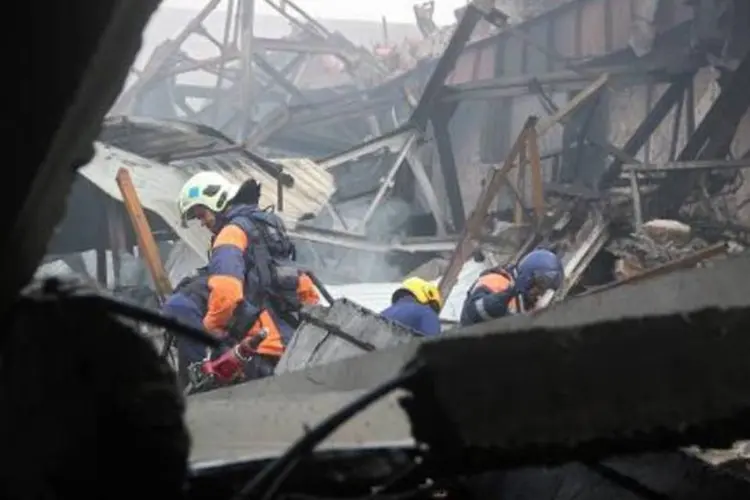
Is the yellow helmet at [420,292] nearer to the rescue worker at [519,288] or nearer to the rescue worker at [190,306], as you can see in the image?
the rescue worker at [519,288]

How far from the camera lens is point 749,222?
11773mm

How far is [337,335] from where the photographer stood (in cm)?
536

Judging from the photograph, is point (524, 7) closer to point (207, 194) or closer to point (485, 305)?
point (485, 305)

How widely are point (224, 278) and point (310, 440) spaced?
431cm

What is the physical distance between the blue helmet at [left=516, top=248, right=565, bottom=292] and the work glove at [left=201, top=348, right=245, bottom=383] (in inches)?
76.4

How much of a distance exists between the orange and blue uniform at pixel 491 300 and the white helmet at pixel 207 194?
155 centimetres

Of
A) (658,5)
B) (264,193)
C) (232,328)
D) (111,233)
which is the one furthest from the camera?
(658,5)

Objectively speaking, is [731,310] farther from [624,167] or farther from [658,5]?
[658,5]

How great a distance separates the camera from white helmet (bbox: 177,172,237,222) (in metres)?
6.39

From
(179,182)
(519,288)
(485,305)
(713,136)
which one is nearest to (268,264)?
(485,305)

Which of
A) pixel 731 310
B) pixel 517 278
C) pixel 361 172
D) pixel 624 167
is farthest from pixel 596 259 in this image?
pixel 731 310

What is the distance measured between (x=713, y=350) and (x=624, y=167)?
10.2 meters

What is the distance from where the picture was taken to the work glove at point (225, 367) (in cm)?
579

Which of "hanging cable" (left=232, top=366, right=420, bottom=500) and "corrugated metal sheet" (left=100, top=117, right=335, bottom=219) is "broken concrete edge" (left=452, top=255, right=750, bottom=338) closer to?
"hanging cable" (left=232, top=366, right=420, bottom=500)
